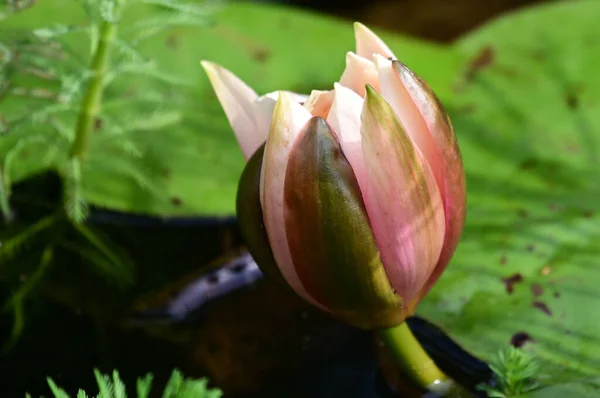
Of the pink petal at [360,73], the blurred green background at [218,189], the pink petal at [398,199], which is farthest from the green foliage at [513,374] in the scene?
the pink petal at [360,73]

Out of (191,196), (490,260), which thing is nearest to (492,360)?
(490,260)

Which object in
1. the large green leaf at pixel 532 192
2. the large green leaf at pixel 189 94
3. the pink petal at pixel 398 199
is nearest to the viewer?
the pink petal at pixel 398 199

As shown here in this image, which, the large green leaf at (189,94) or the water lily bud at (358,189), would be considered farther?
the large green leaf at (189,94)

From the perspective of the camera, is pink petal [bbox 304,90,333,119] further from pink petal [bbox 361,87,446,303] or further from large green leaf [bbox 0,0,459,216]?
large green leaf [bbox 0,0,459,216]

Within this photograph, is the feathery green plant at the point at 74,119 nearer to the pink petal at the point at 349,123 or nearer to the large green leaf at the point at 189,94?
the large green leaf at the point at 189,94

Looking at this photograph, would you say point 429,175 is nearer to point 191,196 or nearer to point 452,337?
point 452,337

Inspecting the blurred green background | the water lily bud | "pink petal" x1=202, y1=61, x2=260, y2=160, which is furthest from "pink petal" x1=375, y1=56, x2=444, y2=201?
the blurred green background

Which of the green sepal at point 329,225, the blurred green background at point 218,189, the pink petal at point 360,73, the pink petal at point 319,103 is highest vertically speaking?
the pink petal at point 360,73
